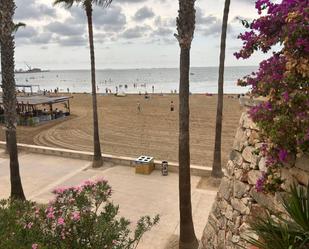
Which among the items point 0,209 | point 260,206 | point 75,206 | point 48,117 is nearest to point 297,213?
point 260,206

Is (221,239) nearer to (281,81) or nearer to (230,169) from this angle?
(230,169)

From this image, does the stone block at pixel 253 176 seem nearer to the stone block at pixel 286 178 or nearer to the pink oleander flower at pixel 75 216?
the stone block at pixel 286 178

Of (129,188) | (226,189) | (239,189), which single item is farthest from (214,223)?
(129,188)

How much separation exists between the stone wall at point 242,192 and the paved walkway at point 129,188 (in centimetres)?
387

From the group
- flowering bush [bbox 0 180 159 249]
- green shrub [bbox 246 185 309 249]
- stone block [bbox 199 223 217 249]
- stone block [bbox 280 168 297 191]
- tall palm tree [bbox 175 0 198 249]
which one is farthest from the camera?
tall palm tree [bbox 175 0 198 249]

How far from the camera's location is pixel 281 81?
4480mm

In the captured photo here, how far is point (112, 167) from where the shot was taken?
16375 mm

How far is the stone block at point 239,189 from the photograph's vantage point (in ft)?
18.4

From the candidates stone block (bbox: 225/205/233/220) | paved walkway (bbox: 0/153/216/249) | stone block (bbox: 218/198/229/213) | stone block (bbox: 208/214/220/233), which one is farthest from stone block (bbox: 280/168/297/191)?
paved walkway (bbox: 0/153/216/249)

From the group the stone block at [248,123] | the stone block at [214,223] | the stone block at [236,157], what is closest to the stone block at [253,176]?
the stone block at [236,157]

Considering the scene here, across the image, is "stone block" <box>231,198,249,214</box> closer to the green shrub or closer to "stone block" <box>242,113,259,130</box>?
"stone block" <box>242,113,259,130</box>

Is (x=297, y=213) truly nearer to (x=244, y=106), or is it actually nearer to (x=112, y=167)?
(x=244, y=106)

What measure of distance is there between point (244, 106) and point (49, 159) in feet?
46.7

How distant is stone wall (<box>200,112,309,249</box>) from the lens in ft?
15.8
